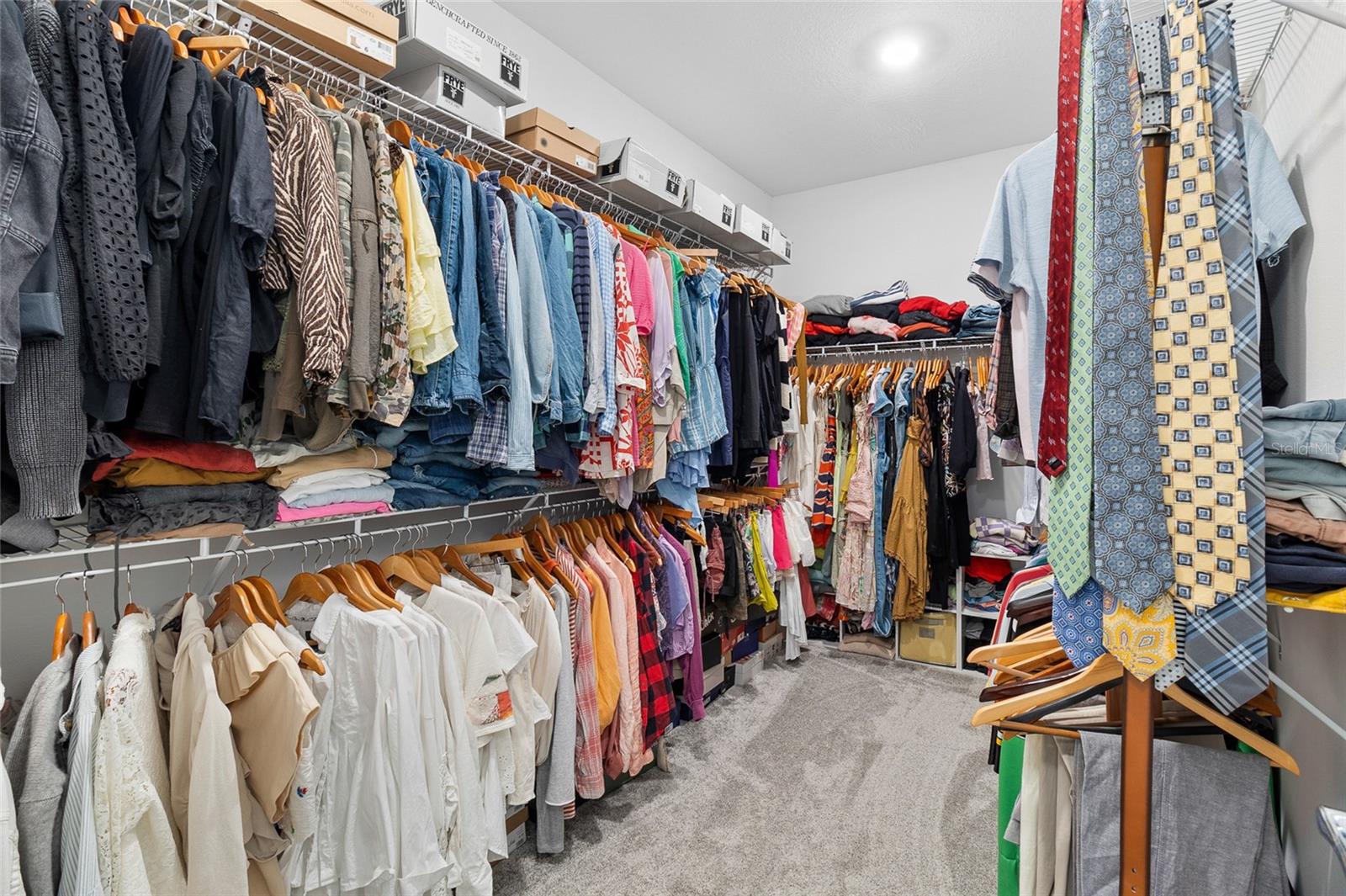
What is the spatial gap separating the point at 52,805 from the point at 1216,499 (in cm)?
176

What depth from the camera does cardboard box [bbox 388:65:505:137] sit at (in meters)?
1.86

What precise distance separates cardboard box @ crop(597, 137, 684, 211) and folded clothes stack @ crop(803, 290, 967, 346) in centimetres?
151

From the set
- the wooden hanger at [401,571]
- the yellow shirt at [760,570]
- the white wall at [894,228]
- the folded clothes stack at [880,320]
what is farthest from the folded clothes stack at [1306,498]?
the white wall at [894,228]

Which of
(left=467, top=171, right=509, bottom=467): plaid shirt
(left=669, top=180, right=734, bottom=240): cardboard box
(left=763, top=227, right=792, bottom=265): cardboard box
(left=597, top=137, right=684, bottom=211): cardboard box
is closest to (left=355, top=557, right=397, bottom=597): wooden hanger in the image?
(left=467, top=171, right=509, bottom=467): plaid shirt

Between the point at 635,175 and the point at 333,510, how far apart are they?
5.34ft

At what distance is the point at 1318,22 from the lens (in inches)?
42.0

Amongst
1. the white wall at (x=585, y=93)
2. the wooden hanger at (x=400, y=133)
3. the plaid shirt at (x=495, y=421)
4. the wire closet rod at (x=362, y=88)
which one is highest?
the white wall at (x=585, y=93)

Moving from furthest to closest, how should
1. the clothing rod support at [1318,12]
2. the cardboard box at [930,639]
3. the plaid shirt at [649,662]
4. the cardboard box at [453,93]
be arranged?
1. the cardboard box at [930,639]
2. the plaid shirt at [649,662]
3. the cardboard box at [453,93]
4. the clothing rod support at [1318,12]

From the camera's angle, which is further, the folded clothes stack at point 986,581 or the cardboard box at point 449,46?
the folded clothes stack at point 986,581

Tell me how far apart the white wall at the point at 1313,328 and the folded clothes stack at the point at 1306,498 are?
0.17m

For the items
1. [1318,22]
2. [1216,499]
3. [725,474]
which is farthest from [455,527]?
[1318,22]

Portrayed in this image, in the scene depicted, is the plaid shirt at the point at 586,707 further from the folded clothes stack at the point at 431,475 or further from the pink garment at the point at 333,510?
the pink garment at the point at 333,510

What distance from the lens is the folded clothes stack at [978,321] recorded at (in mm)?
3629

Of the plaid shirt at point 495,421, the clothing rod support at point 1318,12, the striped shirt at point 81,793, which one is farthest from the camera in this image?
the plaid shirt at point 495,421
